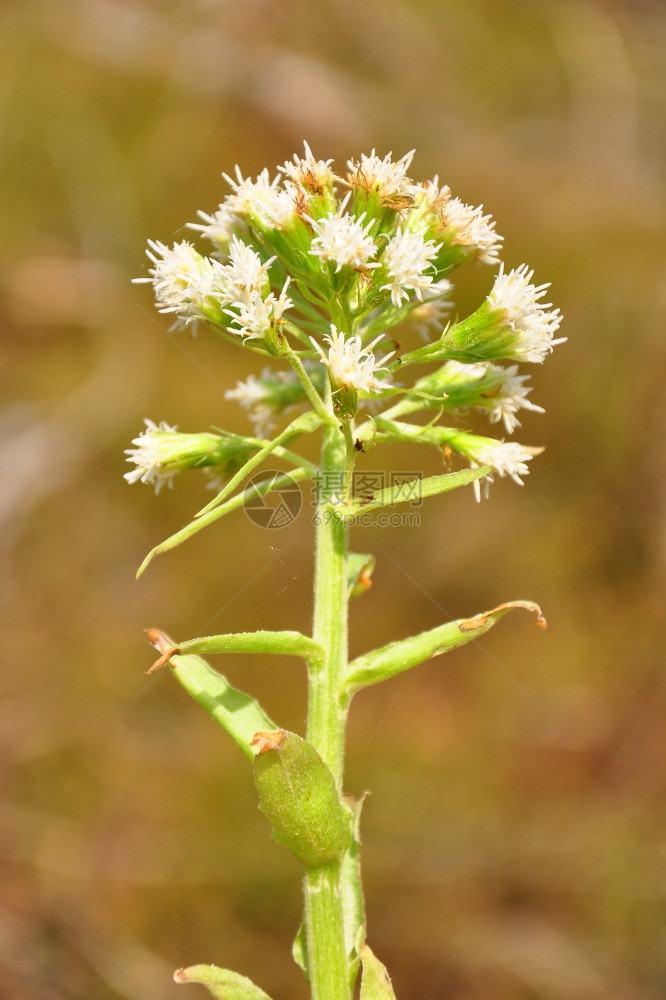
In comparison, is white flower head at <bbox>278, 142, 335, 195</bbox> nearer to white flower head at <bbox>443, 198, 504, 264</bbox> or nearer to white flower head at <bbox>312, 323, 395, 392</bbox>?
white flower head at <bbox>443, 198, 504, 264</bbox>

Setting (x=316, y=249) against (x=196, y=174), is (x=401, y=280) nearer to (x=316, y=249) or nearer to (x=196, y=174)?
(x=316, y=249)

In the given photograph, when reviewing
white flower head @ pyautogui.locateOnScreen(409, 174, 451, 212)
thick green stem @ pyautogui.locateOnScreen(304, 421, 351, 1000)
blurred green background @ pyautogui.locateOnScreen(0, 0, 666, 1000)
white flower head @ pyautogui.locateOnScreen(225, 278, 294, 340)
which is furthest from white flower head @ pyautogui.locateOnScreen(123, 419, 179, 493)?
blurred green background @ pyautogui.locateOnScreen(0, 0, 666, 1000)

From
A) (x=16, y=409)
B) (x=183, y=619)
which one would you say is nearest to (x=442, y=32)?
(x=16, y=409)

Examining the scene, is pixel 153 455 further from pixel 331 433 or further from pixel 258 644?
pixel 258 644

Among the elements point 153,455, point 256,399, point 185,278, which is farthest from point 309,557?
point 185,278

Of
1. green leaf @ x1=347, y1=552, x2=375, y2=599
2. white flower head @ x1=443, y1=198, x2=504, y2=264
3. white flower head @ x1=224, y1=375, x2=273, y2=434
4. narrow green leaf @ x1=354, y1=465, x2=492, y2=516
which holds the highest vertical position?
white flower head @ x1=443, y1=198, x2=504, y2=264
